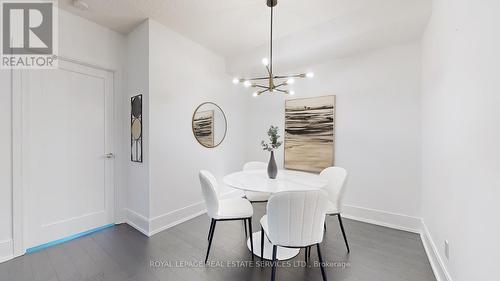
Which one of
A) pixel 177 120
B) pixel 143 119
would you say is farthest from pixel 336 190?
pixel 143 119

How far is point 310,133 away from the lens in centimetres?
338

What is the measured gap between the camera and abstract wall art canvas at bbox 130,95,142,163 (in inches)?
106

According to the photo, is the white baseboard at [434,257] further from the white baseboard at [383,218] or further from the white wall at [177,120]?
the white wall at [177,120]

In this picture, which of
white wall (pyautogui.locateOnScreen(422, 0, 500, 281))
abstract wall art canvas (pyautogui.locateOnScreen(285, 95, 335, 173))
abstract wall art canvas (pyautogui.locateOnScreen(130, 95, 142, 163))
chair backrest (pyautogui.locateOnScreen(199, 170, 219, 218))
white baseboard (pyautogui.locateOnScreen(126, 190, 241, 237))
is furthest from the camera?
abstract wall art canvas (pyautogui.locateOnScreen(285, 95, 335, 173))

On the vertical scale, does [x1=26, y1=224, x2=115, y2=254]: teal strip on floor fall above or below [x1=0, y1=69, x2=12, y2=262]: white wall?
below

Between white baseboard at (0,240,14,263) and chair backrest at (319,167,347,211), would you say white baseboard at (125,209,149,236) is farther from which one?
chair backrest at (319,167,347,211)

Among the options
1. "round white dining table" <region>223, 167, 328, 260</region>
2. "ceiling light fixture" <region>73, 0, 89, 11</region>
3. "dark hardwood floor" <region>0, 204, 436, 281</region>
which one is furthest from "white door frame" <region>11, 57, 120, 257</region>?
"round white dining table" <region>223, 167, 328, 260</region>

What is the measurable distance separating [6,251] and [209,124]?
8.60ft

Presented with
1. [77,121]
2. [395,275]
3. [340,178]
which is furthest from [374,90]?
[77,121]

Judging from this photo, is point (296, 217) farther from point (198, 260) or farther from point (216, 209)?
point (198, 260)

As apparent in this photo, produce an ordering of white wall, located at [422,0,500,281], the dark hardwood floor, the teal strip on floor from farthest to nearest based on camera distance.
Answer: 1. the teal strip on floor
2. the dark hardwood floor
3. white wall, located at [422,0,500,281]

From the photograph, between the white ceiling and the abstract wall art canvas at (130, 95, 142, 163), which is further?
the abstract wall art canvas at (130, 95, 142, 163)

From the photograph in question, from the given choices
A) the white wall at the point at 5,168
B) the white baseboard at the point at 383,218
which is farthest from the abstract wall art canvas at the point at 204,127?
the white baseboard at the point at 383,218

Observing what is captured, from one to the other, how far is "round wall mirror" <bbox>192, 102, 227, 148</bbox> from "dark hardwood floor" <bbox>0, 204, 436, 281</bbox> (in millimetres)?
1440
